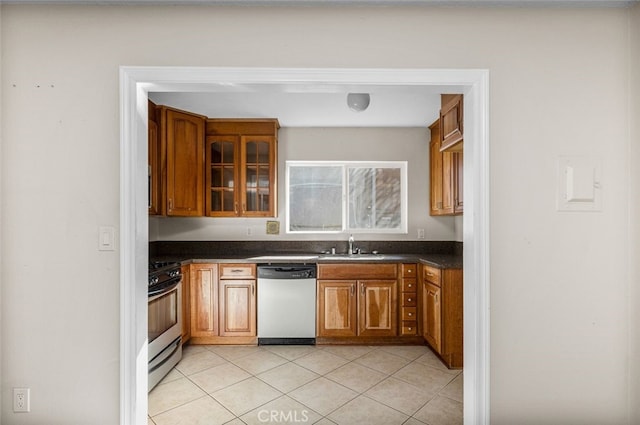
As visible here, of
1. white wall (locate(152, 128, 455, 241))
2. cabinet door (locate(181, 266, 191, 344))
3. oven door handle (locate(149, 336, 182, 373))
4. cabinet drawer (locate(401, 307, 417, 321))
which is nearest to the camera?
oven door handle (locate(149, 336, 182, 373))

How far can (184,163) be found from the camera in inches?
128

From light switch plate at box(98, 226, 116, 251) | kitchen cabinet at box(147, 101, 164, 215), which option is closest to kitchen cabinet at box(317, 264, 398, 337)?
kitchen cabinet at box(147, 101, 164, 215)

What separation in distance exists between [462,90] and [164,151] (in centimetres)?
268

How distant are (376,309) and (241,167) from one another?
2.11 meters

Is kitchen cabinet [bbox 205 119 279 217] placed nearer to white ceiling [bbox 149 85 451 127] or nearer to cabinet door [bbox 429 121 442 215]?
white ceiling [bbox 149 85 451 127]

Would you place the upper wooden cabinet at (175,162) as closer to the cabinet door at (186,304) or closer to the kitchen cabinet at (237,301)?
the cabinet door at (186,304)

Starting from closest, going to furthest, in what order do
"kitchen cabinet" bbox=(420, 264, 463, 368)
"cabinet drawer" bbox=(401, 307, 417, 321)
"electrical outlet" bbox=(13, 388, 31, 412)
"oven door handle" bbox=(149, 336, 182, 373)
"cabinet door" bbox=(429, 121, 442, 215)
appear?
1. "electrical outlet" bbox=(13, 388, 31, 412)
2. "oven door handle" bbox=(149, 336, 182, 373)
3. "kitchen cabinet" bbox=(420, 264, 463, 368)
4. "cabinet drawer" bbox=(401, 307, 417, 321)
5. "cabinet door" bbox=(429, 121, 442, 215)

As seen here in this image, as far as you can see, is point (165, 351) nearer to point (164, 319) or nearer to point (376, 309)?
point (164, 319)

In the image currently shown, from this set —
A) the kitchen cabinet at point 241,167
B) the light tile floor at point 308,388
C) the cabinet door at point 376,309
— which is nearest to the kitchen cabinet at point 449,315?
the light tile floor at point 308,388

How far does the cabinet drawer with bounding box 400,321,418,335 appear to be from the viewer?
320cm

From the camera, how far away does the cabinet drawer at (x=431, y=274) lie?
2.81m

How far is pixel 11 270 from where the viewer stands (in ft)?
4.80

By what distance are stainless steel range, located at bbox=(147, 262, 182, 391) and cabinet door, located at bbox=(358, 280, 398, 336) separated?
5.66 ft

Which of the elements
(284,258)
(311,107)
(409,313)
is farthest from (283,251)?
(311,107)
